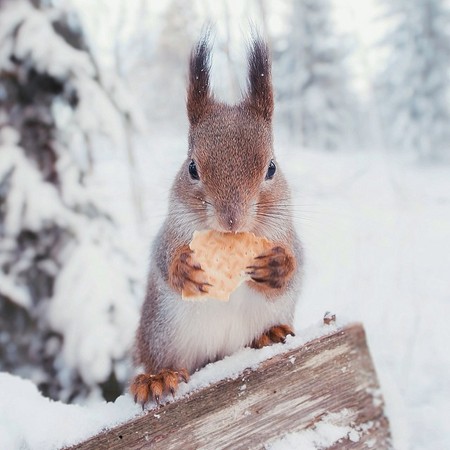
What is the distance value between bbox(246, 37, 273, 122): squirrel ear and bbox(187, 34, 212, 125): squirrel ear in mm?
100

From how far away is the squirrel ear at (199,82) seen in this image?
1350 millimetres

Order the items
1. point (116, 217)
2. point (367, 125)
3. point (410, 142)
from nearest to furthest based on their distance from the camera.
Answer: point (116, 217) < point (410, 142) < point (367, 125)

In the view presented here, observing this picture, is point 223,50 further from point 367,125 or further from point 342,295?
point 367,125

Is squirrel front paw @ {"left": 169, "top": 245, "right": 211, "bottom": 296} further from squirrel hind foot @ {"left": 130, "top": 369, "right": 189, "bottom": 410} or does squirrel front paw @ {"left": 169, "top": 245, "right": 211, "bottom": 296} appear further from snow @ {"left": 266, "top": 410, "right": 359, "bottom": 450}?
snow @ {"left": 266, "top": 410, "right": 359, "bottom": 450}

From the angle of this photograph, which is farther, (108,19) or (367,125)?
(367,125)

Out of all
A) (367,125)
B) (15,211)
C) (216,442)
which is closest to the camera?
(216,442)

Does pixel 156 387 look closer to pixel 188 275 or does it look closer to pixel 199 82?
pixel 188 275

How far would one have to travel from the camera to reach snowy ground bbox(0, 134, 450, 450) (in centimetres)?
171

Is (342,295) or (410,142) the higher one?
(410,142)

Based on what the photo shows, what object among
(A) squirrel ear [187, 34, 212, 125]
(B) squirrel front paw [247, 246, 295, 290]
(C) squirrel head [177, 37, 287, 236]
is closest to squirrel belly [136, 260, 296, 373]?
(B) squirrel front paw [247, 246, 295, 290]

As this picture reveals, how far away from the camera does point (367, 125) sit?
1902cm

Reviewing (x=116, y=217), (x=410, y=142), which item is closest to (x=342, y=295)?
(x=116, y=217)

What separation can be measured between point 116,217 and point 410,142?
15.0 meters

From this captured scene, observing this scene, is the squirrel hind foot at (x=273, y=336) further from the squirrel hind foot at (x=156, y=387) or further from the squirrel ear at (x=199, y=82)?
the squirrel ear at (x=199, y=82)
